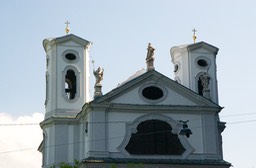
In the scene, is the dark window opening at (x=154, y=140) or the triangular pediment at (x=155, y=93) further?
the triangular pediment at (x=155, y=93)

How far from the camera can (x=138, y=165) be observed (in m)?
33.4

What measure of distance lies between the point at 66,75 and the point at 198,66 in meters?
8.95

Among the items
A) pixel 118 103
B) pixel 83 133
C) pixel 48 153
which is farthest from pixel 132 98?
pixel 48 153

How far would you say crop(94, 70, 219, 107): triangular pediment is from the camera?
124 ft

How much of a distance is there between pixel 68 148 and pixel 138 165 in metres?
7.29

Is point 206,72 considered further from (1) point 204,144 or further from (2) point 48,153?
(2) point 48,153

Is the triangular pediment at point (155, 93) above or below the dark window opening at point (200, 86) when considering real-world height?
below

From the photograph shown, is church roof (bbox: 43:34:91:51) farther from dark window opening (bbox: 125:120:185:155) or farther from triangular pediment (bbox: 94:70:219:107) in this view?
dark window opening (bbox: 125:120:185:155)

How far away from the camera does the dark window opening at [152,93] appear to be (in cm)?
3819

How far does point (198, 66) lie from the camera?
42719 millimetres

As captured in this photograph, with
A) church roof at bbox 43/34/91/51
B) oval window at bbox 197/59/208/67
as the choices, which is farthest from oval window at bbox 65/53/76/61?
oval window at bbox 197/59/208/67

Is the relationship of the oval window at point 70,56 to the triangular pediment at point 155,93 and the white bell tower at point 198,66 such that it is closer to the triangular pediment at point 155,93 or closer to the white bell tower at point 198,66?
the triangular pediment at point 155,93

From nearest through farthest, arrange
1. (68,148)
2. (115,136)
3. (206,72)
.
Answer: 1. (115,136)
2. (68,148)
3. (206,72)

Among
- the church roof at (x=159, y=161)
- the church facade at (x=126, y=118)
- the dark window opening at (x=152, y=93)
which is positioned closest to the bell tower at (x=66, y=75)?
the church facade at (x=126, y=118)
